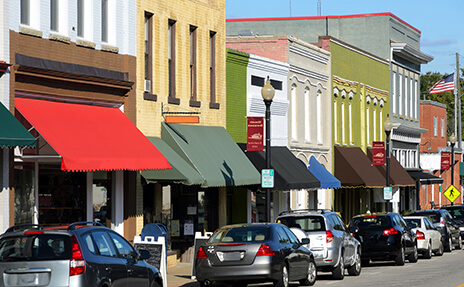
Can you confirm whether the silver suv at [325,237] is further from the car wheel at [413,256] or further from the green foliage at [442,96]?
the green foliage at [442,96]

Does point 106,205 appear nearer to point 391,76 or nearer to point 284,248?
point 284,248

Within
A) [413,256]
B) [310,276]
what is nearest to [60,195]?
[310,276]

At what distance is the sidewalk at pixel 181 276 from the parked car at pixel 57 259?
7122 millimetres

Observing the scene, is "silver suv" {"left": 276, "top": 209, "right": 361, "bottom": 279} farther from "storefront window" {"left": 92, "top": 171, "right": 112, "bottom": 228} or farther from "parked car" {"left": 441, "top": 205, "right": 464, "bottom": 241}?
"parked car" {"left": 441, "top": 205, "right": 464, "bottom": 241}

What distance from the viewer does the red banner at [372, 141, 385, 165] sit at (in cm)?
4281

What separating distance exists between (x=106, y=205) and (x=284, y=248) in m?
6.73

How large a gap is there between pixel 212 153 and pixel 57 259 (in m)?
14.9

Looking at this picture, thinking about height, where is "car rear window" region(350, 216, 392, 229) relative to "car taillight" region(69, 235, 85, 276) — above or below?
below

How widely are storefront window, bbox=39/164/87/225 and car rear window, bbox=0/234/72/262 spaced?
27.4ft

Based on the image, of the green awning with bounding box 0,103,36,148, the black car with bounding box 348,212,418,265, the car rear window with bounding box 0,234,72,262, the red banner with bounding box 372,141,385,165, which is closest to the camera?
the car rear window with bounding box 0,234,72,262

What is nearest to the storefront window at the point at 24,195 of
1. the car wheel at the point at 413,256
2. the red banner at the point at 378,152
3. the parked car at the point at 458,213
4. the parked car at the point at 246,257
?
the parked car at the point at 246,257

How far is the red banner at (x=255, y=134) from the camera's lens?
2720 centimetres

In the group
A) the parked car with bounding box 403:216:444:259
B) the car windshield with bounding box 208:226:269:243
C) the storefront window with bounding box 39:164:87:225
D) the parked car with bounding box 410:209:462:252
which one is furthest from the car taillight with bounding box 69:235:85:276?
the parked car with bounding box 410:209:462:252

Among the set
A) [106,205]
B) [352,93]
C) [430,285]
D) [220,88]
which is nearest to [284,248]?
[430,285]
